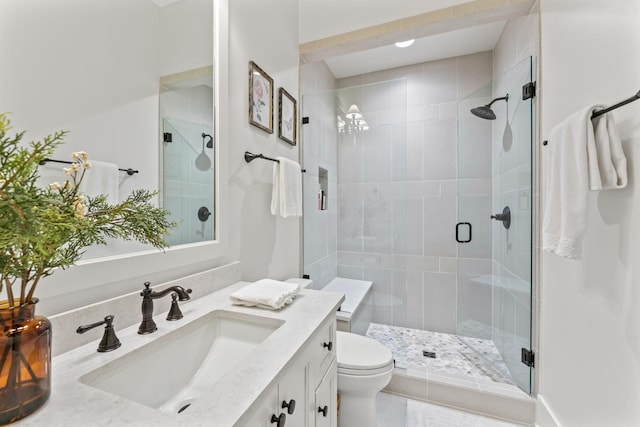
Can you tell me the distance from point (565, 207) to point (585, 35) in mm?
788

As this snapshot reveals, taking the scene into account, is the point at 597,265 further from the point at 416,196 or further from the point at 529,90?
the point at 416,196

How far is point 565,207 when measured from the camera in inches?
39.6

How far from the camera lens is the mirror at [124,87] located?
0.68m

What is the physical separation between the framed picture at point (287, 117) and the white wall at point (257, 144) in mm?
45

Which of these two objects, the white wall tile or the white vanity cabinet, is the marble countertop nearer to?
the white vanity cabinet

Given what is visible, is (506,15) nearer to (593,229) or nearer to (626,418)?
(593,229)

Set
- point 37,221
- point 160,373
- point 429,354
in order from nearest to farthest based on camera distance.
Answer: point 37,221, point 160,373, point 429,354

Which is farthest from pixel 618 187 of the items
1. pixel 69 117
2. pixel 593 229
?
pixel 69 117

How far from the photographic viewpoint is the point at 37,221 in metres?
0.41

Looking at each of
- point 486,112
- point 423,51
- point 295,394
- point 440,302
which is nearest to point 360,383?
point 295,394

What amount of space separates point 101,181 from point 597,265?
5.79 feet

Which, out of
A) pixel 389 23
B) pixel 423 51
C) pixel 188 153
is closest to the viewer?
pixel 188 153

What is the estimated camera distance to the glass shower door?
5.90 feet

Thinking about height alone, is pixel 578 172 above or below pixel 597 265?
above
